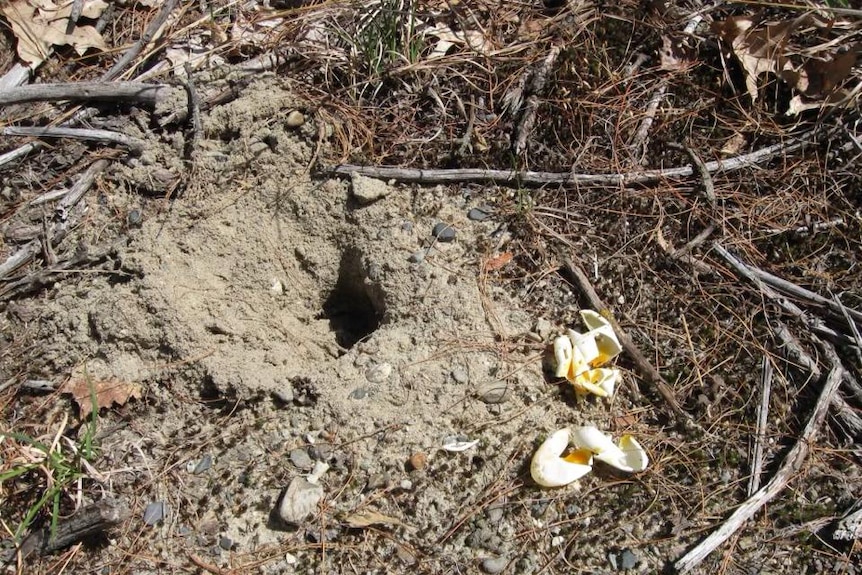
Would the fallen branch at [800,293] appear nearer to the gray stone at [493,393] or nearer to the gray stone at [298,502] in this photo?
the gray stone at [493,393]

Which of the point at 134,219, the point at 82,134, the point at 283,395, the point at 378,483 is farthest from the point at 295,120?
the point at 378,483

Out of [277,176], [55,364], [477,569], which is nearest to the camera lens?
[477,569]

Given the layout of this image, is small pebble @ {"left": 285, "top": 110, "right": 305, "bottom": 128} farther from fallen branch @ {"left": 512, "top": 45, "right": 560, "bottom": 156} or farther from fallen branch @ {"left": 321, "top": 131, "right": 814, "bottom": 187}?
fallen branch @ {"left": 512, "top": 45, "right": 560, "bottom": 156}

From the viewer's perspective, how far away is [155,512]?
84.4 inches

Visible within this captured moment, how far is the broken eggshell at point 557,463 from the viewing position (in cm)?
213

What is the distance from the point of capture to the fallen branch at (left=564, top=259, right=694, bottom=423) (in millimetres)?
2312

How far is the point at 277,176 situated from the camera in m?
2.61

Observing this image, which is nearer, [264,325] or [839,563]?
[839,563]

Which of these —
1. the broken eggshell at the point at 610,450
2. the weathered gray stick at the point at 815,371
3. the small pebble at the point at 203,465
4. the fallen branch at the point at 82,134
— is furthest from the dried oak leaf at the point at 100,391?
the weathered gray stick at the point at 815,371

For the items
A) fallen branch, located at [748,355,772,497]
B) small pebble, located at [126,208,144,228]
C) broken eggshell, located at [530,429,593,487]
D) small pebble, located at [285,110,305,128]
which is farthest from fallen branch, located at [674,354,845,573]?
small pebble, located at [126,208,144,228]

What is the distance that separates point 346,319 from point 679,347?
120 cm

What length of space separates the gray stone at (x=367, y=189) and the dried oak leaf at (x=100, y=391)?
961 mm

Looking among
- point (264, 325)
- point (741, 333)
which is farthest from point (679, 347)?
point (264, 325)

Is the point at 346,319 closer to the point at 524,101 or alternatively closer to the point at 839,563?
the point at 524,101
